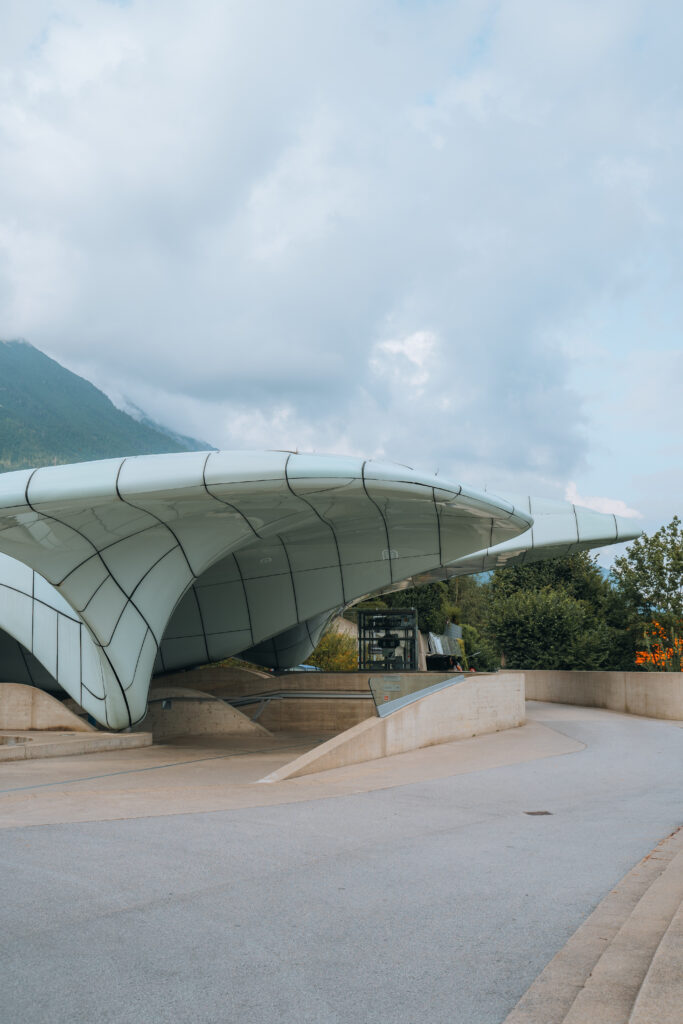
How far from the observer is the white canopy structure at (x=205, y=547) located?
49.3ft

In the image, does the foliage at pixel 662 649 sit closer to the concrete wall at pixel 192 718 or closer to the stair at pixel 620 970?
the concrete wall at pixel 192 718

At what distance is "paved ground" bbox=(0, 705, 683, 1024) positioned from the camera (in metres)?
4.28

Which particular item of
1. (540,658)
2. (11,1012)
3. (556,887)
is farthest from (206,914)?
(540,658)

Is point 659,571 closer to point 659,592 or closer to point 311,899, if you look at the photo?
point 659,592

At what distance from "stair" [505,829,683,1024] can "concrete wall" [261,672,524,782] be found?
7715 mm

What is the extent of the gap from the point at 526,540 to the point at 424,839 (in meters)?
19.0

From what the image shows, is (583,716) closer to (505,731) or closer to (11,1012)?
(505,731)

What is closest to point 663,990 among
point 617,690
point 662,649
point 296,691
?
point 296,691

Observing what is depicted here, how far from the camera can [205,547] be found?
776 inches

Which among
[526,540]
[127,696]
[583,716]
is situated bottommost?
[583,716]

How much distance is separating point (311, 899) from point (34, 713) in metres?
17.1

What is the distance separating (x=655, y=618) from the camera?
3325 cm

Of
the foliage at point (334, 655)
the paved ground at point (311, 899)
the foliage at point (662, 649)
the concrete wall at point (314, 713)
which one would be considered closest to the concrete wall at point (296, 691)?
the concrete wall at point (314, 713)

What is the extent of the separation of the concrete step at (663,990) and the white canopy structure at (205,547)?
10.3 metres
